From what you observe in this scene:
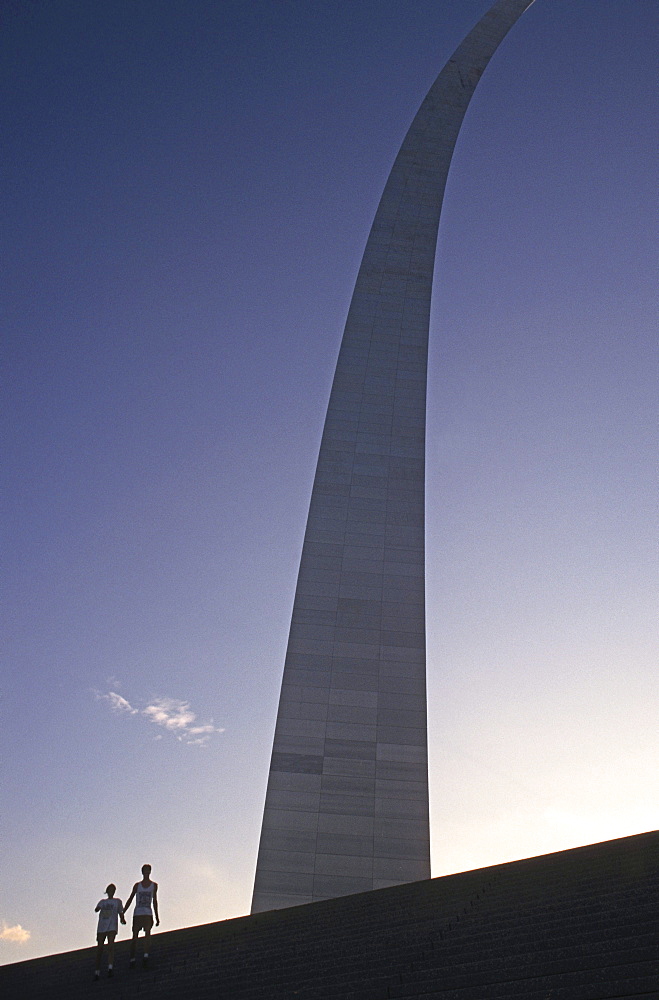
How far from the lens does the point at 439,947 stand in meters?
6.62

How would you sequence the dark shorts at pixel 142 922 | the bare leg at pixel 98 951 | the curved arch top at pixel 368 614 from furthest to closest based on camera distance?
the curved arch top at pixel 368 614 → the dark shorts at pixel 142 922 → the bare leg at pixel 98 951

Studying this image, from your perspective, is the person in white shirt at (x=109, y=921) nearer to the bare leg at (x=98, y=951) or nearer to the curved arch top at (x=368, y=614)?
the bare leg at (x=98, y=951)

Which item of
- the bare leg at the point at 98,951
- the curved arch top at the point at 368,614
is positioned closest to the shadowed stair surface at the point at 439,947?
the bare leg at the point at 98,951

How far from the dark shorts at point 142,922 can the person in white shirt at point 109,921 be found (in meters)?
0.17

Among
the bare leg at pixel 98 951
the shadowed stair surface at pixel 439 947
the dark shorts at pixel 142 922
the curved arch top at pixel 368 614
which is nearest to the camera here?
the shadowed stair surface at pixel 439 947

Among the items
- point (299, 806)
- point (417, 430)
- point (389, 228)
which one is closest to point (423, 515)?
point (417, 430)

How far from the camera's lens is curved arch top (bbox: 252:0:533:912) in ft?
48.1

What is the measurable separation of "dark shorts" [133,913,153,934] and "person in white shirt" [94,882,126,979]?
0.17 meters

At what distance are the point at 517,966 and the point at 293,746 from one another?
33.9ft

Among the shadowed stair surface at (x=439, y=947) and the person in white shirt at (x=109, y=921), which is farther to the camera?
the person in white shirt at (x=109, y=921)

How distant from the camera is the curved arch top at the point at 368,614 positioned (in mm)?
14648

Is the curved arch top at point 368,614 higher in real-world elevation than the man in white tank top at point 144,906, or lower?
higher

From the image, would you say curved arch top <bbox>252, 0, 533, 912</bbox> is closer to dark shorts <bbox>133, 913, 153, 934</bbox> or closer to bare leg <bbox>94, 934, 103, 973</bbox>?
dark shorts <bbox>133, 913, 153, 934</bbox>

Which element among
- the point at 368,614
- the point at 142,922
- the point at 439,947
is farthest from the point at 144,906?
the point at 368,614
